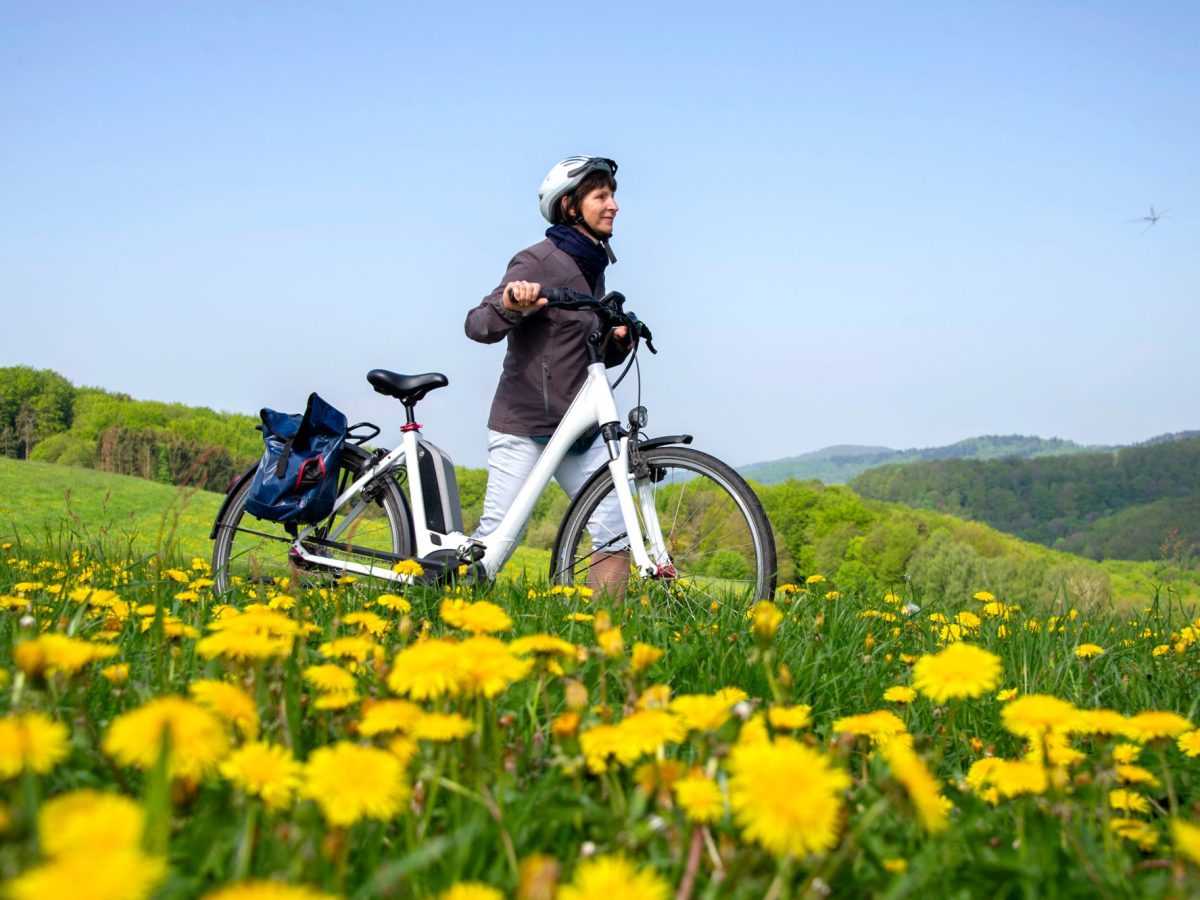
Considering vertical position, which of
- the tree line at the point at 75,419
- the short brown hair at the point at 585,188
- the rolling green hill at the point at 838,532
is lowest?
the rolling green hill at the point at 838,532

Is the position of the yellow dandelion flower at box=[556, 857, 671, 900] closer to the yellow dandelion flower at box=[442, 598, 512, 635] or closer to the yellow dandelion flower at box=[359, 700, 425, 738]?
the yellow dandelion flower at box=[359, 700, 425, 738]

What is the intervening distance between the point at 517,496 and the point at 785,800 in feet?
13.7

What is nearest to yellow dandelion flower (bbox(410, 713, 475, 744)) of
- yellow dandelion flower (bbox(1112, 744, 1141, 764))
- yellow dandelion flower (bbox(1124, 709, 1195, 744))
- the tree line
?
yellow dandelion flower (bbox(1124, 709, 1195, 744))

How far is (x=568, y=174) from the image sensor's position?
5.18 m

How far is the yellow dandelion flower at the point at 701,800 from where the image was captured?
3.70 ft

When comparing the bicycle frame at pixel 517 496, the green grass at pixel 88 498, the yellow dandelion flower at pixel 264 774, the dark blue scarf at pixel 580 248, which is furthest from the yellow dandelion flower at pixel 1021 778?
the green grass at pixel 88 498

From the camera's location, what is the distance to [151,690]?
1.92m

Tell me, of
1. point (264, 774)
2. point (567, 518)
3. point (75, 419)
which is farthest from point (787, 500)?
point (264, 774)

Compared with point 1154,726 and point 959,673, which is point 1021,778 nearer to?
point 959,673

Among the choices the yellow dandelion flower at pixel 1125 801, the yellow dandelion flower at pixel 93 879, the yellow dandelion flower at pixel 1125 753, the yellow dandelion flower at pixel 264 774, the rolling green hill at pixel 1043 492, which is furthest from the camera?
the rolling green hill at pixel 1043 492

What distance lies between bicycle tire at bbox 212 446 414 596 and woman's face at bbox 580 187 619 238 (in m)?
1.82

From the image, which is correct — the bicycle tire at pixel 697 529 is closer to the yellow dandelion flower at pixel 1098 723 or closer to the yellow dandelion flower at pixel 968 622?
the yellow dandelion flower at pixel 968 622

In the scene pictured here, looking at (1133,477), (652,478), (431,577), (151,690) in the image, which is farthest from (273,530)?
(1133,477)

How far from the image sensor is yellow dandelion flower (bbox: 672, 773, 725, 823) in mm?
1128
